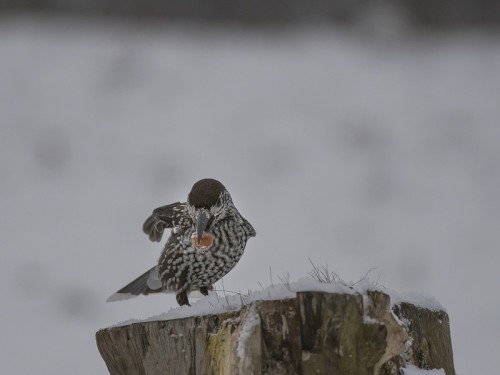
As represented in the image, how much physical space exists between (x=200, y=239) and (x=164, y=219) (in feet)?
1.97

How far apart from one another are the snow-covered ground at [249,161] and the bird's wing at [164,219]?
5.32 feet

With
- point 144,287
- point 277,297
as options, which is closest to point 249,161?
point 144,287

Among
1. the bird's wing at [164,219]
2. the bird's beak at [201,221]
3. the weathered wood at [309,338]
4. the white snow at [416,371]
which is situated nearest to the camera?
the weathered wood at [309,338]

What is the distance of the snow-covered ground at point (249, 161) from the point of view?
8.53 metres

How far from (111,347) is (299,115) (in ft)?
24.9

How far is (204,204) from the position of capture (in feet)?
18.0

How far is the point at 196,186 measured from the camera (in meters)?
5.52

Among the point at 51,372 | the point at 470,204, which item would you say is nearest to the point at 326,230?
the point at 470,204

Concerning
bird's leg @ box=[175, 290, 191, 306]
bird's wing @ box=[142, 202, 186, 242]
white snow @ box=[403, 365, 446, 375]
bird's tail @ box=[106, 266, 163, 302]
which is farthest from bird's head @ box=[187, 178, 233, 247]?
white snow @ box=[403, 365, 446, 375]

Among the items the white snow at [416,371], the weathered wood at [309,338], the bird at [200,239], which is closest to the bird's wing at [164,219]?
the bird at [200,239]

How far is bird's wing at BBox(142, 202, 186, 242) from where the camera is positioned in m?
5.97

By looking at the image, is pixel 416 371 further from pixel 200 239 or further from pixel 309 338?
pixel 200 239

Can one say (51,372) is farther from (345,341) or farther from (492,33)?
(492,33)

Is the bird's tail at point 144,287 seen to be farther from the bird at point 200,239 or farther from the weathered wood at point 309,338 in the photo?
the weathered wood at point 309,338
